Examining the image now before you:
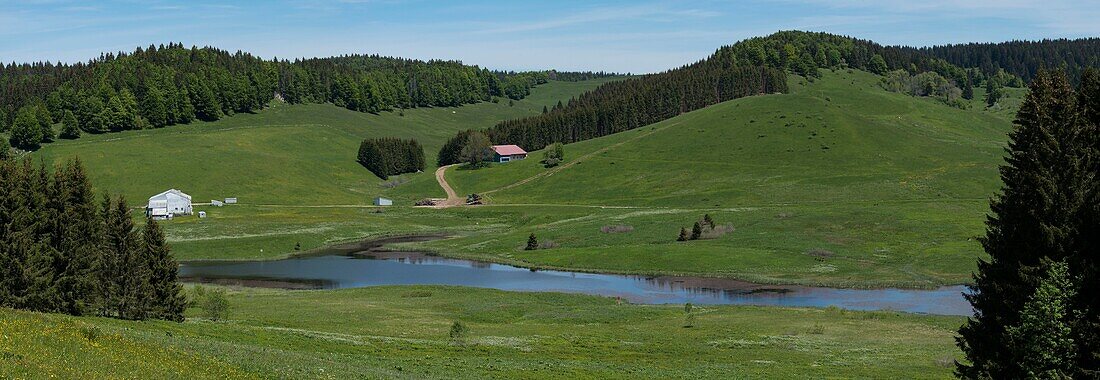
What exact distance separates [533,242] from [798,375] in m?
87.1

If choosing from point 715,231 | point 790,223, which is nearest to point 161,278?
point 715,231

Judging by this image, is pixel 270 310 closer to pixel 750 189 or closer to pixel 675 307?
pixel 675 307

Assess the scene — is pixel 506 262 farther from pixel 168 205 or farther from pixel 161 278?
pixel 168 205

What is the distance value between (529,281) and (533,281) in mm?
467

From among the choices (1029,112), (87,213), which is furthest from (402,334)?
A: (1029,112)

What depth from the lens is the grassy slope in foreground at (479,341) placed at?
31125 millimetres

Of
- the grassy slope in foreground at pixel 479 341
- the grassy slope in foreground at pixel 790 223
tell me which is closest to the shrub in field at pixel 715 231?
the grassy slope in foreground at pixel 790 223

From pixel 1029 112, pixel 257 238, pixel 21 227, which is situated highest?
pixel 1029 112

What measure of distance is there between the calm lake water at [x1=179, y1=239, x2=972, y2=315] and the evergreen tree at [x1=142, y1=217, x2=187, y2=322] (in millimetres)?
45243

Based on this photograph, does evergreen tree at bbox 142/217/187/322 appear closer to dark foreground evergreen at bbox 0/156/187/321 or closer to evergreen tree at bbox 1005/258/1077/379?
dark foreground evergreen at bbox 0/156/187/321

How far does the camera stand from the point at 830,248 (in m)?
118

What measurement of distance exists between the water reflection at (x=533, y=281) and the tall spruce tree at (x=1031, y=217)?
49.1m

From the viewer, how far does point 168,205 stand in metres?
170

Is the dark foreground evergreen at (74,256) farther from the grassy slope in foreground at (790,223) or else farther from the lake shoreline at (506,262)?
the grassy slope in foreground at (790,223)
